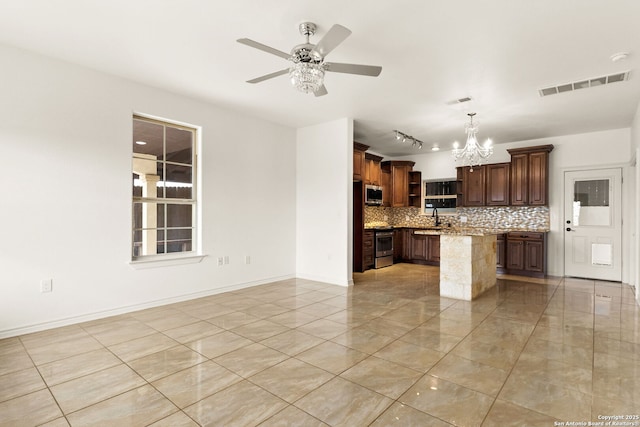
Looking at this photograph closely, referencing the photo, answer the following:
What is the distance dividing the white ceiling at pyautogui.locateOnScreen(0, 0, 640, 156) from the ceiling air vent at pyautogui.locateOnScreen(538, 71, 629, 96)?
119 millimetres

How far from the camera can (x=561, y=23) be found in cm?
284

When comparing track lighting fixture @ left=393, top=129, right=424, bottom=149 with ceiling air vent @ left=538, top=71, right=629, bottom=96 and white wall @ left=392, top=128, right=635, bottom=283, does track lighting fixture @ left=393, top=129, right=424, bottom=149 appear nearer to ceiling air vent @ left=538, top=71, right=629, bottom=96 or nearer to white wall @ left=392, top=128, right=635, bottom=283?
white wall @ left=392, top=128, right=635, bottom=283

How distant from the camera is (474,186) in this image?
7.51 meters

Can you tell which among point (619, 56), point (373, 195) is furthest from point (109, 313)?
point (619, 56)

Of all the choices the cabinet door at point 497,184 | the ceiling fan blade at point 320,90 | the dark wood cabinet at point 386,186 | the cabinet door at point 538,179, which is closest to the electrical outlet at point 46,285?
the ceiling fan blade at point 320,90

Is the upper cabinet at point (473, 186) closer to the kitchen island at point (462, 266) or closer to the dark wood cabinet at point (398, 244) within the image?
the dark wood cabinet at point (398, 244)

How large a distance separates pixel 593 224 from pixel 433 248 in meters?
3.07

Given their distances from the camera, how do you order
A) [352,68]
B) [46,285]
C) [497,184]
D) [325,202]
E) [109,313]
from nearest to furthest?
[352,68], [46,285], [109,313], [325,202], [497,184]

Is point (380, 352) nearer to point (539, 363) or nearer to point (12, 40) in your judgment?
point (539, 363)

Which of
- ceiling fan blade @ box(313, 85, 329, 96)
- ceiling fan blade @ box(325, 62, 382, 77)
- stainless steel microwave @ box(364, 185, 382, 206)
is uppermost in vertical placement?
ceiling fan blade @ box(325, 62, 382, 77)

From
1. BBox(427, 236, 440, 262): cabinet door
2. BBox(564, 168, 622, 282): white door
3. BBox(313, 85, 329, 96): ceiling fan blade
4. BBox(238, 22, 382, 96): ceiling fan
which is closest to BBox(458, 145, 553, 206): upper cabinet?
BBox(564, 168, 622, 282): white door

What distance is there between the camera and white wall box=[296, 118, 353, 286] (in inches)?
225

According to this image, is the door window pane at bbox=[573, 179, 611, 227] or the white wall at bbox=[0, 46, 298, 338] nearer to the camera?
the white wall at bbox=[0, 46, 298, 338]

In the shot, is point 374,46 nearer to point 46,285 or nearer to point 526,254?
point 46,285
